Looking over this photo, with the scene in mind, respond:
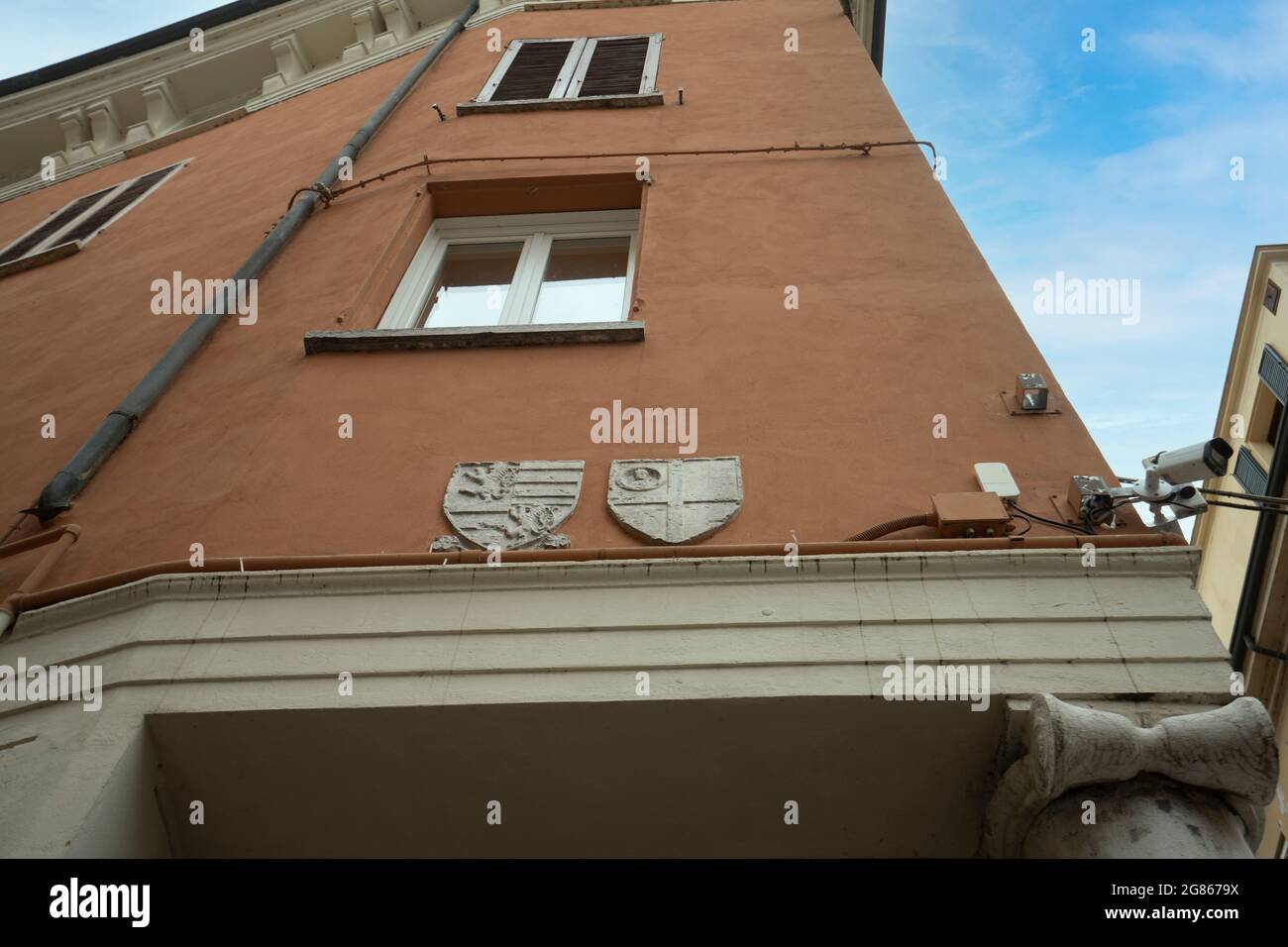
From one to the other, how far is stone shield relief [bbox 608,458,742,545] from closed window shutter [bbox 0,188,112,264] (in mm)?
6997

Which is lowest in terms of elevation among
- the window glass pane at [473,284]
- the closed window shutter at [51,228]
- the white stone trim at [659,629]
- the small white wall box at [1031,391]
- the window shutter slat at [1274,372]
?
the white stone trim at [659,629]

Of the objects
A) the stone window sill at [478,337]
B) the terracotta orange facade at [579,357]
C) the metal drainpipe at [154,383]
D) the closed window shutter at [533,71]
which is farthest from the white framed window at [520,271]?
the closed window shutter at [533,71]

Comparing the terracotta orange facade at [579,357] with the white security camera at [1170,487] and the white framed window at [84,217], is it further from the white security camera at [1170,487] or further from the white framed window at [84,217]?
the white framed window at [84,217]

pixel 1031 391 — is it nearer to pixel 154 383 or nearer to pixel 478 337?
pixel 478 337

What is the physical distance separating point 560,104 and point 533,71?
1.13 meters

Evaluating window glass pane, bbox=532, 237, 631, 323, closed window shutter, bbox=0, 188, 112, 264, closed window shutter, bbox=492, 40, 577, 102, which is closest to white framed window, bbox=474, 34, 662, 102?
closed window shutter, bbox=492, 40, 577, 102

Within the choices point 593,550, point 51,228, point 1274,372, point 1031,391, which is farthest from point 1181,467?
point 1274,372

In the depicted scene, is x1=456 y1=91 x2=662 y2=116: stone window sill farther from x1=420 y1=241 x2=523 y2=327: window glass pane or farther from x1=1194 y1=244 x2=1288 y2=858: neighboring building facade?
x1=1194 y1=244 x2=1288 y2=858: neighboring building facade

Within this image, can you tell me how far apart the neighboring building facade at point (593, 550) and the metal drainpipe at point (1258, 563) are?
8.14 m

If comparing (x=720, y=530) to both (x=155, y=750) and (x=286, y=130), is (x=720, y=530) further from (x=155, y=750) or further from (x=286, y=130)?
(x=286, y=130)

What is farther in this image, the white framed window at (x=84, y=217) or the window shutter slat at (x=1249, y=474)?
the window shutter slat at (x=1249, y=474)

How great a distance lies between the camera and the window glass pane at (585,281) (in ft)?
18.2

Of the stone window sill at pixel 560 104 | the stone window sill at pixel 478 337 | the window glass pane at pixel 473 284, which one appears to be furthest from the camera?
the stone window sill at pixel 560 104

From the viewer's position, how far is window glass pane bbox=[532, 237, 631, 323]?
5562 millimetres
